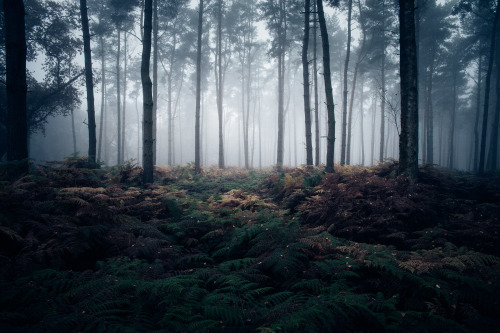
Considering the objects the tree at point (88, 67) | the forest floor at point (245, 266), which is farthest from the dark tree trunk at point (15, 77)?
the tree at point (88, 67)

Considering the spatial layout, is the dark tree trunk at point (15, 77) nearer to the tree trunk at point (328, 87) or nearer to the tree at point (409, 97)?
the tree trunk at point (328, 87)

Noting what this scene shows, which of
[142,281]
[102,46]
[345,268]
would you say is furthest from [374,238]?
[102,46]

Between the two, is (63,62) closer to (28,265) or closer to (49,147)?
(28,265)

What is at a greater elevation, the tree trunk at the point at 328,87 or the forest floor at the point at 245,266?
the tree trunk at the point at 328,87

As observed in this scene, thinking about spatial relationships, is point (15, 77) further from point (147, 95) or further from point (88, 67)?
point (88, 67)

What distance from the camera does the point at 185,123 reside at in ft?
183

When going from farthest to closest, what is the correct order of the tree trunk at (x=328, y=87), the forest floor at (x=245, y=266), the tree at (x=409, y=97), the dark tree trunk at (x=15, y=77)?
the tree trunk at (x=328, y=87), the tree at (x=409, y=97), the dark tree trunk at (x=15, y=77), the forest floor at (x=245, y=266)

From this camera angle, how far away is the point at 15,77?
590 cm

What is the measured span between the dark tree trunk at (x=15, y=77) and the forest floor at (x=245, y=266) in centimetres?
108

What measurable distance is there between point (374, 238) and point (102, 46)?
27418 millimetres

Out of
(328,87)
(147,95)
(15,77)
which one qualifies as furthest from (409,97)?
(15,77)

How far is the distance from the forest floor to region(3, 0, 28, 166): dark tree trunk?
108 cm

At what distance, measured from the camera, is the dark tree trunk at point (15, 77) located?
581cm

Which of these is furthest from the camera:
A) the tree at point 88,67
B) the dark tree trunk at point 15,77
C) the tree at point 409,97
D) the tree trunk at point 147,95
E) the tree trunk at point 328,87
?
the tree at point 88,67
